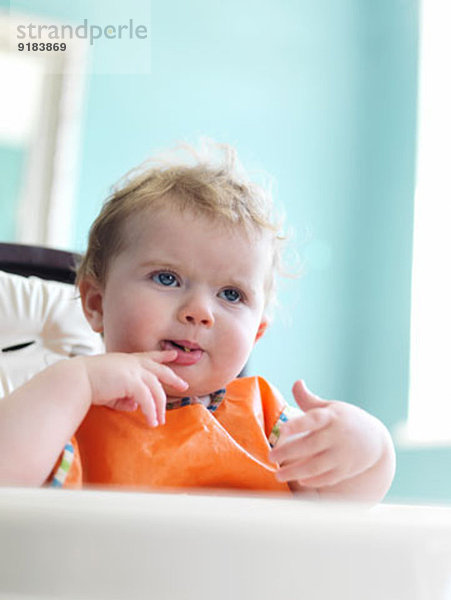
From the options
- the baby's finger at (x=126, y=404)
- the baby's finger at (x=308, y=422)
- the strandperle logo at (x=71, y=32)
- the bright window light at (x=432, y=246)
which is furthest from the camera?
the bright window light at (x=432, y=246)

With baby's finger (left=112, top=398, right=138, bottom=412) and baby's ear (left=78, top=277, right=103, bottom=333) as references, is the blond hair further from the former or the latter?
baby's finger (left=112, top=398, right=138, bottom=412)

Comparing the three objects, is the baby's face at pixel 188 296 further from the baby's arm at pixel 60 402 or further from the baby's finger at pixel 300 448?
the baby's finger at pixel 300 448

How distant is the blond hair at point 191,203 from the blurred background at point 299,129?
5.58 ft

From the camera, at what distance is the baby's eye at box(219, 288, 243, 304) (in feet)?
2.41

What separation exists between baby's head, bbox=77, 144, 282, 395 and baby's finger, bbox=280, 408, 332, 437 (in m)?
0.19

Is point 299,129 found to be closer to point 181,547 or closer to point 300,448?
point 300,448

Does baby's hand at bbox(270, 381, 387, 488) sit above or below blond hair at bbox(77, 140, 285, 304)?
below

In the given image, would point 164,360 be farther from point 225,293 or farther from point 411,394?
point 411,394

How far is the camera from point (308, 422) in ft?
1.66

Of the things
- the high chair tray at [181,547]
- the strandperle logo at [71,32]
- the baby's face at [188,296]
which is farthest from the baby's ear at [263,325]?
the strandperle logo at [71,32]

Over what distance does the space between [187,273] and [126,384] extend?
178mm

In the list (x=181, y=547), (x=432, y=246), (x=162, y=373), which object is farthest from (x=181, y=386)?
(x=432, y=246)

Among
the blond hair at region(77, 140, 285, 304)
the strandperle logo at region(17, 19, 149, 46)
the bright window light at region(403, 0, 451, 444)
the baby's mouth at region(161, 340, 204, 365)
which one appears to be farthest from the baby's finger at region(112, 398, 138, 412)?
the strandperle logo at region(17, 19, 149, 46)

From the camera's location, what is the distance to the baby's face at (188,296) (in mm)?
685
